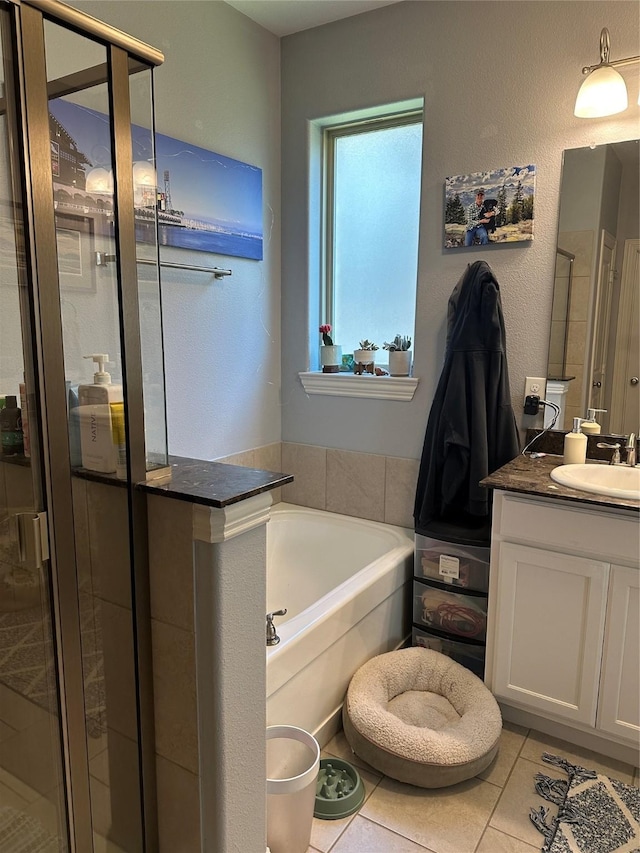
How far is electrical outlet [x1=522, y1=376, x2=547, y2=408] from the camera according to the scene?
2.29 meters

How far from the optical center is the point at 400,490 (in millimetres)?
2660

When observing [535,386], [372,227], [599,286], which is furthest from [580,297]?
[372,227]

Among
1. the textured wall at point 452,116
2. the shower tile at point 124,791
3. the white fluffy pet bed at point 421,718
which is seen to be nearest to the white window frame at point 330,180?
the textured wall at point 452,116

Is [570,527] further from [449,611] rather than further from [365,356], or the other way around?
[365,356]

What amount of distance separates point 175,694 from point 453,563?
129 cm

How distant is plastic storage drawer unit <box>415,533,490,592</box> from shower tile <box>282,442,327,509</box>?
2.27 ft

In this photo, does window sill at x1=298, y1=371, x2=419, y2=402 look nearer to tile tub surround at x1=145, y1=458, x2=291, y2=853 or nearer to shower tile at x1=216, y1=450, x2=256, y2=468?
shower tile at x1=216, y1=450, x2=256, y2=468

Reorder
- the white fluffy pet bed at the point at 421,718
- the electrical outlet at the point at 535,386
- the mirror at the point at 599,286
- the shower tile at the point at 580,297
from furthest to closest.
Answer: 1. the electrical outlet at the point at 535,386
2. the shower tile at the point at 580,297
3. the mirror at the point at 599,286
4. the white fluffy pet bed at the point at 421,718

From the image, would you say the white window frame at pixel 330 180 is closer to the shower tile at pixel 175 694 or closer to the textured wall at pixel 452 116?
the textured wall at pixel 452 116

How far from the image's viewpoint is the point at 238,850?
1258 millimetres

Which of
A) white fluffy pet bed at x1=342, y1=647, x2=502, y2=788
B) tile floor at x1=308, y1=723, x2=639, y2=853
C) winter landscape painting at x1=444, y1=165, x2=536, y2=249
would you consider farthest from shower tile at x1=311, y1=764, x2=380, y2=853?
winter landscape painting at x1=444, y1=165, x2=536, y2=249

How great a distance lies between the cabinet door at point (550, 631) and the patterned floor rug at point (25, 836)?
1.38 m

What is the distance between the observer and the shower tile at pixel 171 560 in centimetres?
113

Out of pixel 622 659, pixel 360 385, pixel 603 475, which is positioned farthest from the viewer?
pixel 360 385
